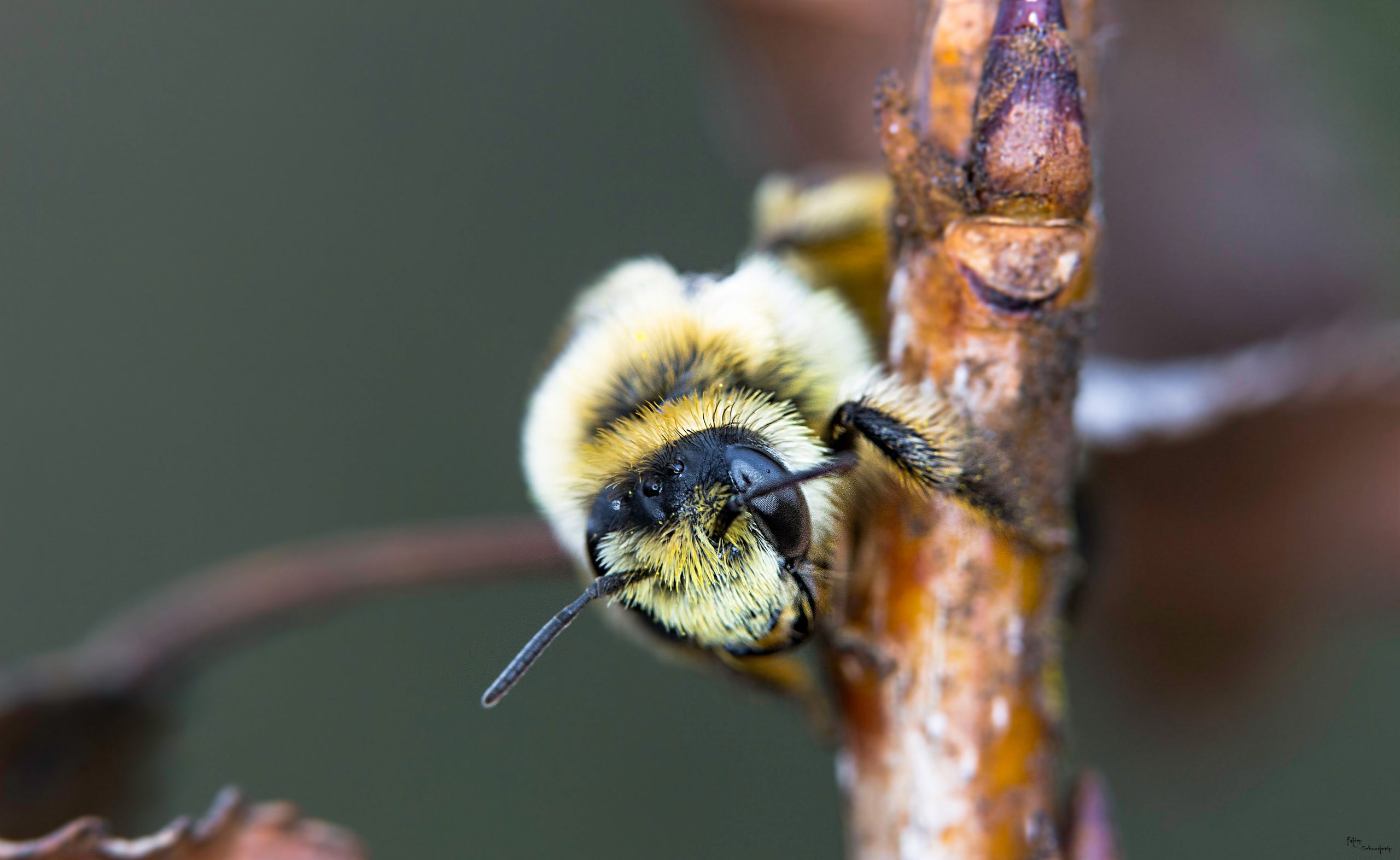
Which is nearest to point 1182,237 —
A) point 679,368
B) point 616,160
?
point 679,368

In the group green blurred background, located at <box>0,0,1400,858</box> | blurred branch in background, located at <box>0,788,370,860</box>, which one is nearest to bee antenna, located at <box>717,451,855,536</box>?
blurred branch in background, located at <box>0,788,370,860</box>

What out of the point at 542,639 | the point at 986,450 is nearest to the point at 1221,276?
the point at 986,450

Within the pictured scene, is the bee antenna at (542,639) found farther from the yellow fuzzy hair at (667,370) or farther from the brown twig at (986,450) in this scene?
the brown twig at (986,450)

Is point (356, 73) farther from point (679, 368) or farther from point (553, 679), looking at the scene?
point (679, 368)

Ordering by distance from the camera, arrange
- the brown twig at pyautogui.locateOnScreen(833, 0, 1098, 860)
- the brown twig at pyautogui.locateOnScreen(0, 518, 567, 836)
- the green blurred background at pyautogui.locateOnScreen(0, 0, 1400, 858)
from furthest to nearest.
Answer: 1. the green blurred background at pyautogui.locateOnScreen(0, 0, 1400, 858)
2. the brown twig at pyautogui.locateOnScreen(0, 518, 567, 836)
3. the brown twig at pyautogui.locateOnScreen(833, 0, 1098, 860)

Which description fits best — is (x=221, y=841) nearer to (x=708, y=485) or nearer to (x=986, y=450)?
(x=708, y=485)

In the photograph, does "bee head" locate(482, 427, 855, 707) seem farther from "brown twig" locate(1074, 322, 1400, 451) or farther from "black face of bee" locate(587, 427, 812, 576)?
"brown twig" locate(1074, 322, 1400, 451)
